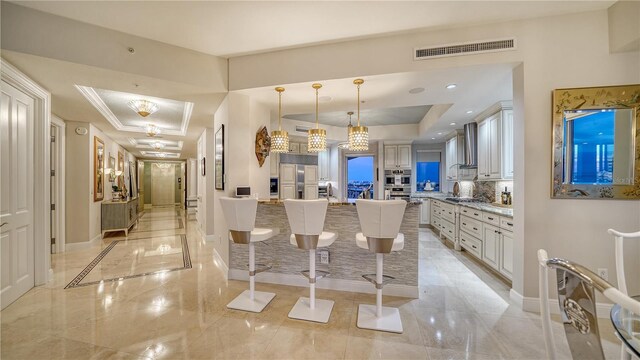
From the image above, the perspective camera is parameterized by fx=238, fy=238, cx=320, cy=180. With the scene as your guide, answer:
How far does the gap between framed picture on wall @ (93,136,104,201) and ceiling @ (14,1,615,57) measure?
3.58 metres

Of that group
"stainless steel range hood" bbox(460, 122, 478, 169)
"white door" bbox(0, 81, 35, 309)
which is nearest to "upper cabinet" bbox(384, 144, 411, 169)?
"stainless steel range hood" bbox(460, 122, 478, 169)

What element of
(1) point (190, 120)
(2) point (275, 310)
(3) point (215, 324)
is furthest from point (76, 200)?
(2) point (275, 310)

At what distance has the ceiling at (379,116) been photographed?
5273 millimetres

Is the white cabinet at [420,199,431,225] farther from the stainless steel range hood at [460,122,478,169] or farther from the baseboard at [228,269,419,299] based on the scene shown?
the baseboard at [228,269,419,299]

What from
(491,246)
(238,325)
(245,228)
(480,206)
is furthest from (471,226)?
(238,325)

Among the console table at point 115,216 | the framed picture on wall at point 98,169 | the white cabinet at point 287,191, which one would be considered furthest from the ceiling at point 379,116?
the console table at point 115,216

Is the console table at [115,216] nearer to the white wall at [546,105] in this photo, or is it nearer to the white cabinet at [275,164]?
the white cabinet at [275,164]

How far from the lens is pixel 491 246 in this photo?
10.9 feet

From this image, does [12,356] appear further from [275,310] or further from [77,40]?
[77,40]

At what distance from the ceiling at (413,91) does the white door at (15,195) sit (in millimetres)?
2414

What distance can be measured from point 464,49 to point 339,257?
2710 mm

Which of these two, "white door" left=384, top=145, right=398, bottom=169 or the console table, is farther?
"white door" left=384, top=145, right=398, bottom=169

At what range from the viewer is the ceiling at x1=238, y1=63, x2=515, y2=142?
107 inches

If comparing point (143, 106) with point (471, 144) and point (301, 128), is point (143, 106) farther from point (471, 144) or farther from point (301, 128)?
point (471, 144)
